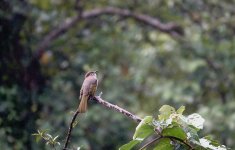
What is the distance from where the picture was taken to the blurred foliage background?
4.71 m

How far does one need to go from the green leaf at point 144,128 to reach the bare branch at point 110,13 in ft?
11.8

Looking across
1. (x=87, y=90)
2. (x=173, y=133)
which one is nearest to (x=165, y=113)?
(x=173, y=133)

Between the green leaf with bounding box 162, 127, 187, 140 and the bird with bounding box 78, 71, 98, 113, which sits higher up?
the bird with bounding box 78, 71, 98, 113

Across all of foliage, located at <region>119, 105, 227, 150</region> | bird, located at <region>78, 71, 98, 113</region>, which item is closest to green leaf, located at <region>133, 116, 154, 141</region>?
foliage, located at <region>119, 105, 227, 150</region>

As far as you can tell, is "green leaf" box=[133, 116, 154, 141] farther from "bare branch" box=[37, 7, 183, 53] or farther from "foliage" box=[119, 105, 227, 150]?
"bare branch" box=[37, 7, 183, 53]

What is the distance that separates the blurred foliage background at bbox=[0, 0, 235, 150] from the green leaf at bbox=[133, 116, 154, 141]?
2757 mm

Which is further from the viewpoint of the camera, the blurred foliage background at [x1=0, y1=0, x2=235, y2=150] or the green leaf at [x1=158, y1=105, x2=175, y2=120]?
the blurred foliage background at [x1=0, y1=0, x2=235, y2=150]

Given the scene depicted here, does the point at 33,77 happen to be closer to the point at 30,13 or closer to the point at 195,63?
the point at 30,13

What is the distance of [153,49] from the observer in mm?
Answer: 6422

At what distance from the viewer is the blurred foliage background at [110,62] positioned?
4711 mm

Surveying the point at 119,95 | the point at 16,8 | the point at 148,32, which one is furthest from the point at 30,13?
the point at 148,32

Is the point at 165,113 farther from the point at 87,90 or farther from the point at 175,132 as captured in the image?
the point at 87,90

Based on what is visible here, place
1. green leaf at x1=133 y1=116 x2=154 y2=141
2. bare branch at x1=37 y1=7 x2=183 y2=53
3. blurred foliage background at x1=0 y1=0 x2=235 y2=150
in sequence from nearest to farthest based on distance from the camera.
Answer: green leaf at x1=133 y1=116 x2=154 y2=141 → blurred foliage background at x1=0 y1=0 x2=235 y2=150 → bare branch at x1=37 y1=7 x2=183 y2=53

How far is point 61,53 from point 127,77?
5.52 ft
